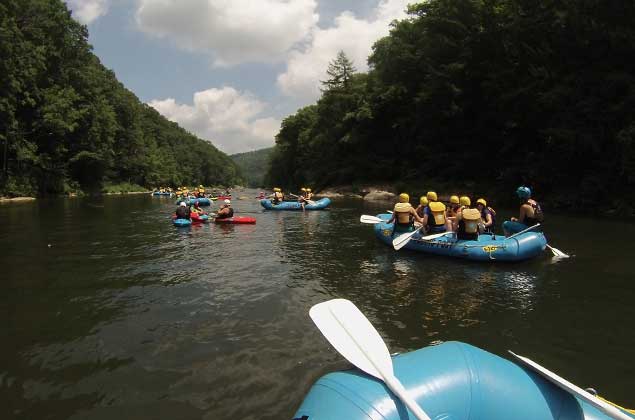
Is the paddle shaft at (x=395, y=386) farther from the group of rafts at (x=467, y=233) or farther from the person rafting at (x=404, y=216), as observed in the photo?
the person rafting at (x=404, y=216)

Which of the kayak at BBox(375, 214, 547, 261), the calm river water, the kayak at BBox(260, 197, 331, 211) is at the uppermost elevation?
the kayak at BBox(260, 197, 331, 211)

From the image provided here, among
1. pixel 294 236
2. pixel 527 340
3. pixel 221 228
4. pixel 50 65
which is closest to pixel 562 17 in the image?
pixel 294 236

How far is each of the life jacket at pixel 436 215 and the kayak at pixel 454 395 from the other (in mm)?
8004

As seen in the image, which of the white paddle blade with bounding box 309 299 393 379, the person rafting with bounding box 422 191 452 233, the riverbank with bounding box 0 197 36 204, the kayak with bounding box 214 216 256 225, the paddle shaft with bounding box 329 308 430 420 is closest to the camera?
the paddle shaft with bounding box 329 308 430 420

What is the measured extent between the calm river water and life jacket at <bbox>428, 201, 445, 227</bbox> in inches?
39.7

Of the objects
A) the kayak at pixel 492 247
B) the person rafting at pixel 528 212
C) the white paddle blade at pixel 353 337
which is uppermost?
the person rafting at pixel 528 212

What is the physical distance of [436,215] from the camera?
1049cm

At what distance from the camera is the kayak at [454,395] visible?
229 cm

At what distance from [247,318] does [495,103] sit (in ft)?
96.8

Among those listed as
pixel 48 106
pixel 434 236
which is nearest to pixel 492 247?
pixel 434 236

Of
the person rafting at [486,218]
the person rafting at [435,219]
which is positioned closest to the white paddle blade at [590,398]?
the person rafting at [435,219]

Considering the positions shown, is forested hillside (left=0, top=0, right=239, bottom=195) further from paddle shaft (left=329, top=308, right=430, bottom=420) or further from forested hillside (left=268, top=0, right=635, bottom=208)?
paddle shaft (left=329, top=308, right=430, bottom=420)

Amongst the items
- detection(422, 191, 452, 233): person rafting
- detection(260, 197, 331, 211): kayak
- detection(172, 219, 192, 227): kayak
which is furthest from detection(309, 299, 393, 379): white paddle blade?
detection(260, 197, 331, 211): kayak

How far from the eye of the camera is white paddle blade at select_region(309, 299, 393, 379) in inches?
103
